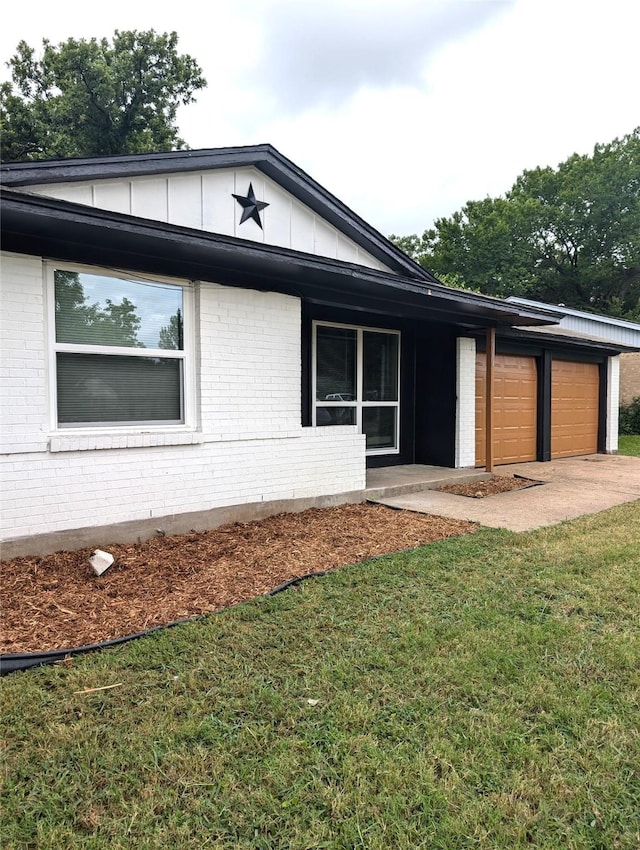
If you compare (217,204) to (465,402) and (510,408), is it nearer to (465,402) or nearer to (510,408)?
(465,402)

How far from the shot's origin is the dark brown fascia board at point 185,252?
4.21 metres

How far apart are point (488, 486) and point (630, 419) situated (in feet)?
45.7

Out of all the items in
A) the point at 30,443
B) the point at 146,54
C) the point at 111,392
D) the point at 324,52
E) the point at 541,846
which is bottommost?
the point at 541,846

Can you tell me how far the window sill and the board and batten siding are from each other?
2042 millimetres

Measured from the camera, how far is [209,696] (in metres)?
2.62

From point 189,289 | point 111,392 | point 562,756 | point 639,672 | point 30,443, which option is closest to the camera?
point 562,756

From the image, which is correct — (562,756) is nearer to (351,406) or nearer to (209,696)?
(209,696)

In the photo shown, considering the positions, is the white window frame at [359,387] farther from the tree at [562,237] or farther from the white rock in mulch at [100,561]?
the tree at [562,237]

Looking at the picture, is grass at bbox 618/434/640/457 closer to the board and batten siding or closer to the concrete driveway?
the concrete driveway

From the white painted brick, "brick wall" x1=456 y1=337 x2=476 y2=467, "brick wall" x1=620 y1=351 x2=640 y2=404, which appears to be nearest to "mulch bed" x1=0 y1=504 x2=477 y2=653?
"brick wall" x1=456 y1=337 x2=476 y2=467

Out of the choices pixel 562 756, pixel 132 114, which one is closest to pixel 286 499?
pixel 562 756

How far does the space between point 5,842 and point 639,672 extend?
2.94 meters

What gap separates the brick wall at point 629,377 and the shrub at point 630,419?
1.40 ft

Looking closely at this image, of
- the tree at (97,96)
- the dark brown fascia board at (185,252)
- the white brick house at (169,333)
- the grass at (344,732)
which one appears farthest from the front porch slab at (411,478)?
the tree at (97,96)
